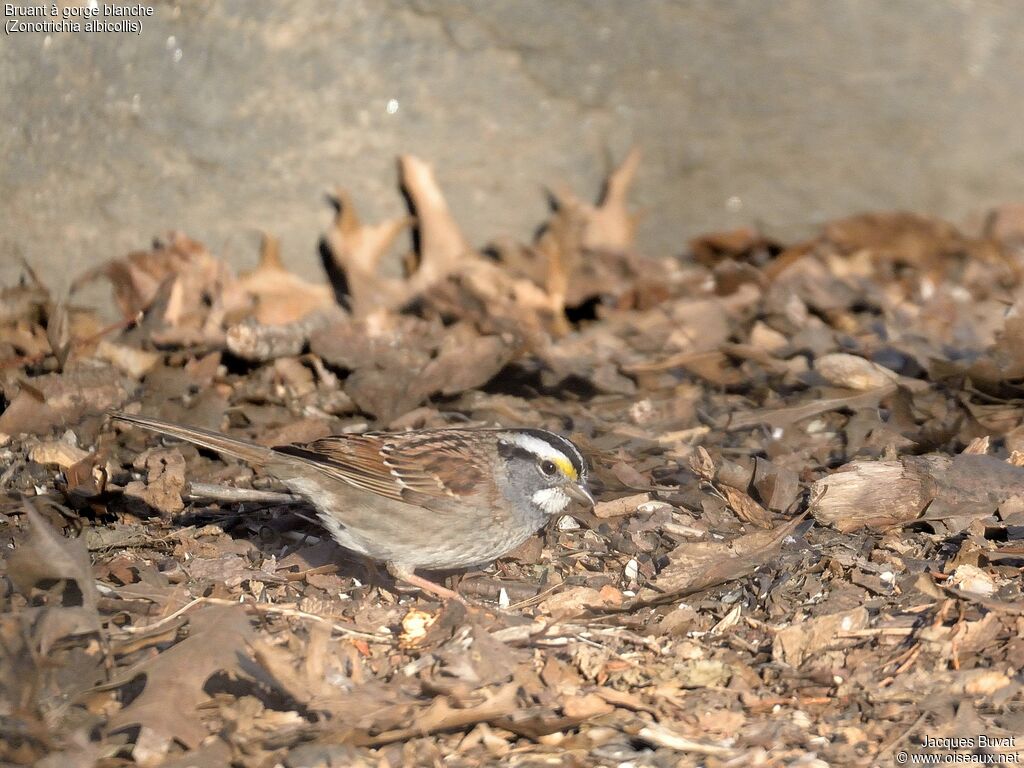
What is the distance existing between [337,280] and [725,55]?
264 cm

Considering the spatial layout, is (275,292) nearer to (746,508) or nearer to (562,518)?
(562,518)

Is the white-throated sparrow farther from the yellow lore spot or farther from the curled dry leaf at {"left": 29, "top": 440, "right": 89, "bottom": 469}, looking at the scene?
the curled dry leaf at {"left": 29, "top": 440, "right": 89, "bottom": 469}

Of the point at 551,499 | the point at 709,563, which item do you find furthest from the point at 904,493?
the point at 551,499

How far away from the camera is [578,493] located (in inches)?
184

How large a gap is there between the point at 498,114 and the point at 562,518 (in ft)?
9.81

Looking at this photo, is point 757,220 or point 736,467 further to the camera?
point 757,220

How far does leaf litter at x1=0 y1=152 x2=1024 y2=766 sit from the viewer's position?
3.43 meters

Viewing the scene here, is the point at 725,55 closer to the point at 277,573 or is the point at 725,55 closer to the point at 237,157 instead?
the point at 237,157

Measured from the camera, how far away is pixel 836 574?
4156mm

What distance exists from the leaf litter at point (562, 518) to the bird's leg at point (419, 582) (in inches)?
1.9

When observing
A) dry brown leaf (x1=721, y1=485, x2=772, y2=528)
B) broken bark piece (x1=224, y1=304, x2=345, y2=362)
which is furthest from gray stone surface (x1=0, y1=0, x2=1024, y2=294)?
dry brown leaf (x1=721, y1=485, x2=772, y2=528)

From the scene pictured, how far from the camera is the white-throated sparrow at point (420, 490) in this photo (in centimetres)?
451

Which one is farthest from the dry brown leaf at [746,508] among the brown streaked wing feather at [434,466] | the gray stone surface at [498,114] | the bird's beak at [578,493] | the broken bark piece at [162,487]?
the gray stone surface at [498,114]

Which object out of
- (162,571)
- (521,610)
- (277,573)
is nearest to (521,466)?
(521,610)
